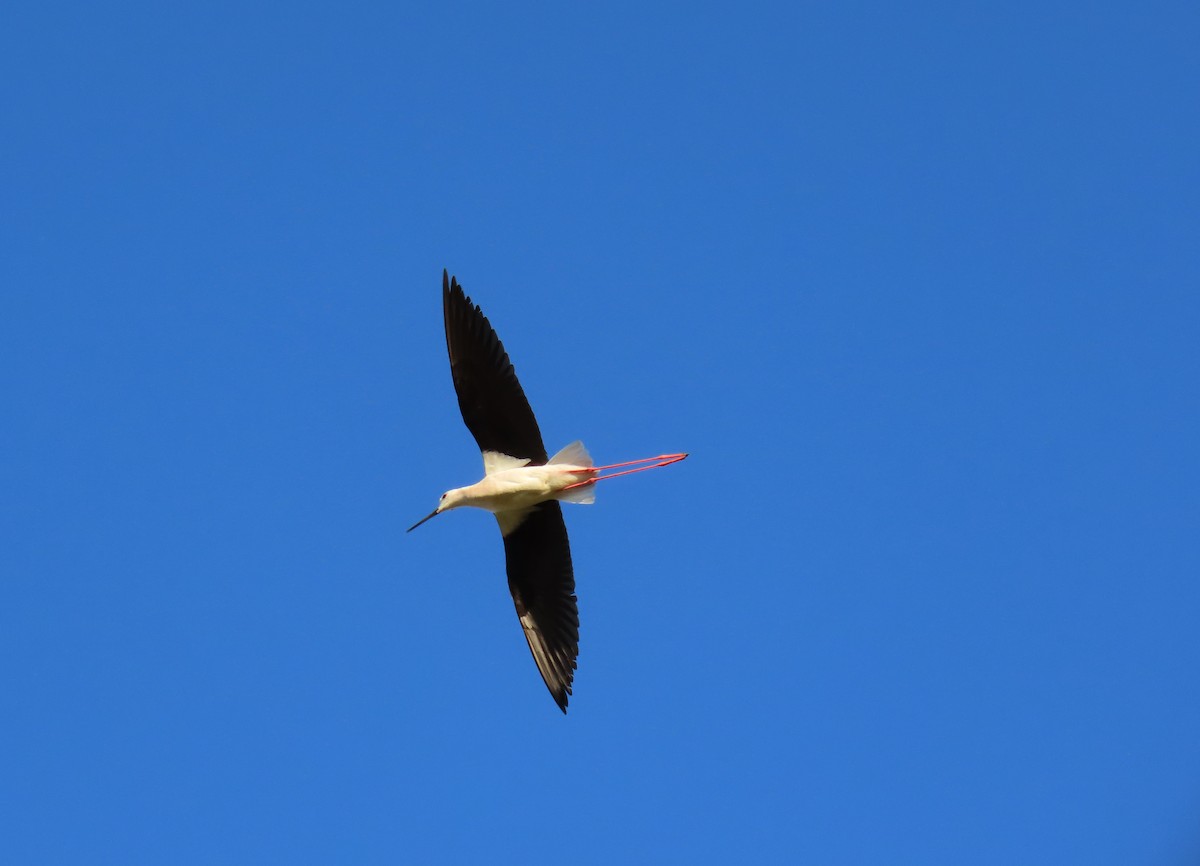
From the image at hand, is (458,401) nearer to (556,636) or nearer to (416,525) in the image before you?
(416,525)

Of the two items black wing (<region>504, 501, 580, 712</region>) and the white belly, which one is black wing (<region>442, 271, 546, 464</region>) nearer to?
the white belly

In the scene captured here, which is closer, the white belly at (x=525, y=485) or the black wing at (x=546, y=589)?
the white belly at (x=525, y=485)

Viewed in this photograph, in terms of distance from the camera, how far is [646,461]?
40.1ft

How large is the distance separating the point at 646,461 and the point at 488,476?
1505 mm

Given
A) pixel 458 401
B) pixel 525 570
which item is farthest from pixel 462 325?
pixel 525 570

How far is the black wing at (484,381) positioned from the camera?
11.5 meters

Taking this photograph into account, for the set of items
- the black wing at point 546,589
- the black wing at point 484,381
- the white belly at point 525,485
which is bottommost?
the black wing at point 546,589

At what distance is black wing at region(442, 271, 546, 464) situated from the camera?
37.8 feet

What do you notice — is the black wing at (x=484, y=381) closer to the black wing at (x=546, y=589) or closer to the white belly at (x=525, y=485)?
the white belly at (x=525, y=485)

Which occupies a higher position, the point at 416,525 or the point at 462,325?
the point at 462,325

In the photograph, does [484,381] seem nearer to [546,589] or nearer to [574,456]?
[574,456]

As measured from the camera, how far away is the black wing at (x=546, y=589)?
11.9 metres

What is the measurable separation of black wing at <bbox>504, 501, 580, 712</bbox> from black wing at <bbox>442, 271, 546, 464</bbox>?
0.72 m

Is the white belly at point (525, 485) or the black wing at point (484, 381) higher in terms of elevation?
the black wing at point (484, 381)
